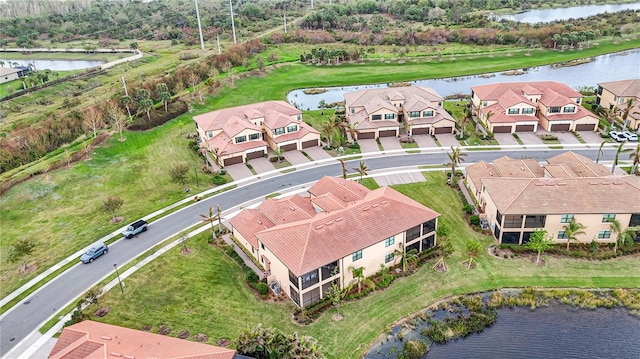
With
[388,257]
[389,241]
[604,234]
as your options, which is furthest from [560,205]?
[388,257]

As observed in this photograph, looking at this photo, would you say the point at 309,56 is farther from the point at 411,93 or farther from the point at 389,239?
the point at 389,239

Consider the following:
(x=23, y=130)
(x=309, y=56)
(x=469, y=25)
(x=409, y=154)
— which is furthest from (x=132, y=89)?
(x=469, y=25)

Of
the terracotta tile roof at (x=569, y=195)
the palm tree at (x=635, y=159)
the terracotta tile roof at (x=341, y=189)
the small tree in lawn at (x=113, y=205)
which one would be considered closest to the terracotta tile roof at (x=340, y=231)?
the terracotta tile roof at (x=341, y=189)

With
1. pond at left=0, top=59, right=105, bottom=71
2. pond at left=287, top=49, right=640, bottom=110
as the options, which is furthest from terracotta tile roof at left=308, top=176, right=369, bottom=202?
pond at left=0, top=59, right=105, bottom=71

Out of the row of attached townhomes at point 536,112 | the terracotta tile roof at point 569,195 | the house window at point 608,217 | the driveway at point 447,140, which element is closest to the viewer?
the house window at point 608,217

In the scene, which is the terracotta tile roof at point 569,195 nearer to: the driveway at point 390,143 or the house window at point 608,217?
the house window at point 608,217
